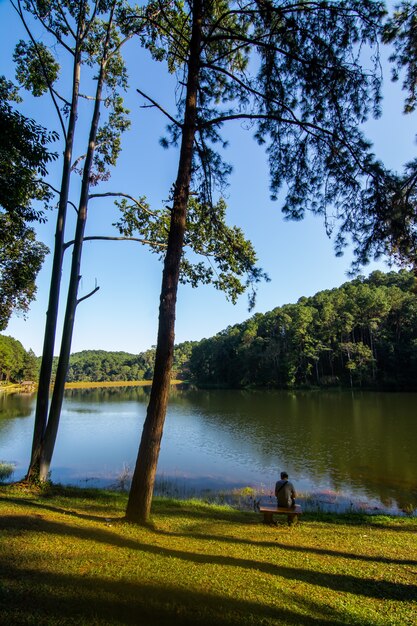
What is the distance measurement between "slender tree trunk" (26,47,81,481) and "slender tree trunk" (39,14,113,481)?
166 mm

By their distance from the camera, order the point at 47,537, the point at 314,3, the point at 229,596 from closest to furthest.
A: the point at 229,596
the point at 47,537
the point at 314,3

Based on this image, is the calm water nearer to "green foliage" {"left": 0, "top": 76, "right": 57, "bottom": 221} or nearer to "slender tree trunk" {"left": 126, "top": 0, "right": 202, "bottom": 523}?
"slender tree trunk" {"left": 126, "top": 0, "right": 202, "bottom": 523}

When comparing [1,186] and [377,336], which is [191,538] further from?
[377,336]

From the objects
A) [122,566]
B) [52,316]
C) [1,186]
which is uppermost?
[1,186]

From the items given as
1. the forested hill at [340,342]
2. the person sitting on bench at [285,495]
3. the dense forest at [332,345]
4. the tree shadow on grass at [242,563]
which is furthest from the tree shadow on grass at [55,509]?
the forested hill at [340,342]

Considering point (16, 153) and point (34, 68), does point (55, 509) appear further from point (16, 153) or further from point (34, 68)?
point (34, 68)

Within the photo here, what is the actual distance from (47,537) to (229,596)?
2452 millimetres

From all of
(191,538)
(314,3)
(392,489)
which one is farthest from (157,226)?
(392,489)

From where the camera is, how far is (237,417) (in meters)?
33.6

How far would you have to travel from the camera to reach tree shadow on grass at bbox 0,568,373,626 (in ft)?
9.33

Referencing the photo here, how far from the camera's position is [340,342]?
69.5 meters

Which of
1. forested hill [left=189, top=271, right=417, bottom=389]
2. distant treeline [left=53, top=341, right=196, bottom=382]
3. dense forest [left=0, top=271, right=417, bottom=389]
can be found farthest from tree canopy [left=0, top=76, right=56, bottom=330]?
distant treeline [left=53, top=341, right=196, bottom=382]

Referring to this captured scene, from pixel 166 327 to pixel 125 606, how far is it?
12.0 feet

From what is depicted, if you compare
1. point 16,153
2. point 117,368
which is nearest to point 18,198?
point 16,153
